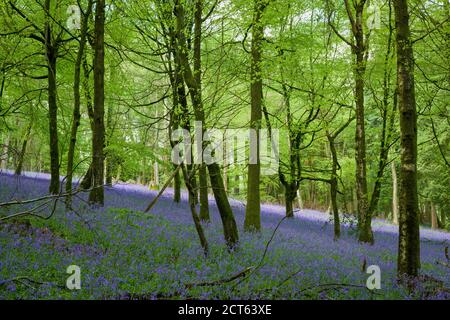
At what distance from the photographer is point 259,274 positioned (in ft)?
22.0

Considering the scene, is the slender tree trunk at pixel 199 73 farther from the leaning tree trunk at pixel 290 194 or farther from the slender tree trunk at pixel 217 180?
the leaning tree trunk at pixel 290 194

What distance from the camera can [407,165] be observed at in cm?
716

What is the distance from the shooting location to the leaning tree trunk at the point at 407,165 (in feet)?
23.4

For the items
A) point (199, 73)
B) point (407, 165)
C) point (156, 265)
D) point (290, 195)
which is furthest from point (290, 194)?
point (156, 265)

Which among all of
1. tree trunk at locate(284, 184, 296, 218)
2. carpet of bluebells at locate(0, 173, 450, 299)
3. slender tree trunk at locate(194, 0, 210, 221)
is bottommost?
carpet of bluebells at locate(0, 173, 450, 299)

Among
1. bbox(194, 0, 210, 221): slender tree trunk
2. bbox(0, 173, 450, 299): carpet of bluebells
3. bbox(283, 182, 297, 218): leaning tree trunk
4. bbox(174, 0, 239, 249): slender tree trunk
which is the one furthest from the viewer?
bbox(283, 182, 297, 218): leaning tree trunk

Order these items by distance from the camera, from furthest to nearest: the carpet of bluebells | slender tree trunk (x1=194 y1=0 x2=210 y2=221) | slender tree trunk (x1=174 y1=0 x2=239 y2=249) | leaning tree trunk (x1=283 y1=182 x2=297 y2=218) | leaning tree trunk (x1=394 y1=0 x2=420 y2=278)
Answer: leaning tree trunk (x1=283 y1=182 x2=297 y2=218)
slender tree trunk (x1=194 y1=0 x2=210 y2=221)
slender tree trunk (x1=174 y1=0 x2=239 y2=249)
leaning tree trunk (x1=394 y1=0 x2=420 y2=278)
the carpet of bluebells

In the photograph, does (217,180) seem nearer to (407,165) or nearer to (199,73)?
Result: (199,73)

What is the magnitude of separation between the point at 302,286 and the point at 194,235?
12.4 feet

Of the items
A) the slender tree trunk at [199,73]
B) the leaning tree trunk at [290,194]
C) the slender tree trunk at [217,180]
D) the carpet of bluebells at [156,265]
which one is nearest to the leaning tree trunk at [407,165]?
the carpet of bluebells at [156,265]

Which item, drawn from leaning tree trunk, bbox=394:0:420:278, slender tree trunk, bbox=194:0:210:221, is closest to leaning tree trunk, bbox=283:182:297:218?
slender tree trunk, bbox=194:0:210:221

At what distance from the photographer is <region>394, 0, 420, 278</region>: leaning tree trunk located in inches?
281

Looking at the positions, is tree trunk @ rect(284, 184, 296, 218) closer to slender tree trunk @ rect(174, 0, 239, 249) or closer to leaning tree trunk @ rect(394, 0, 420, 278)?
slender tree trunk @ rect(174, 0, 239, 249)
